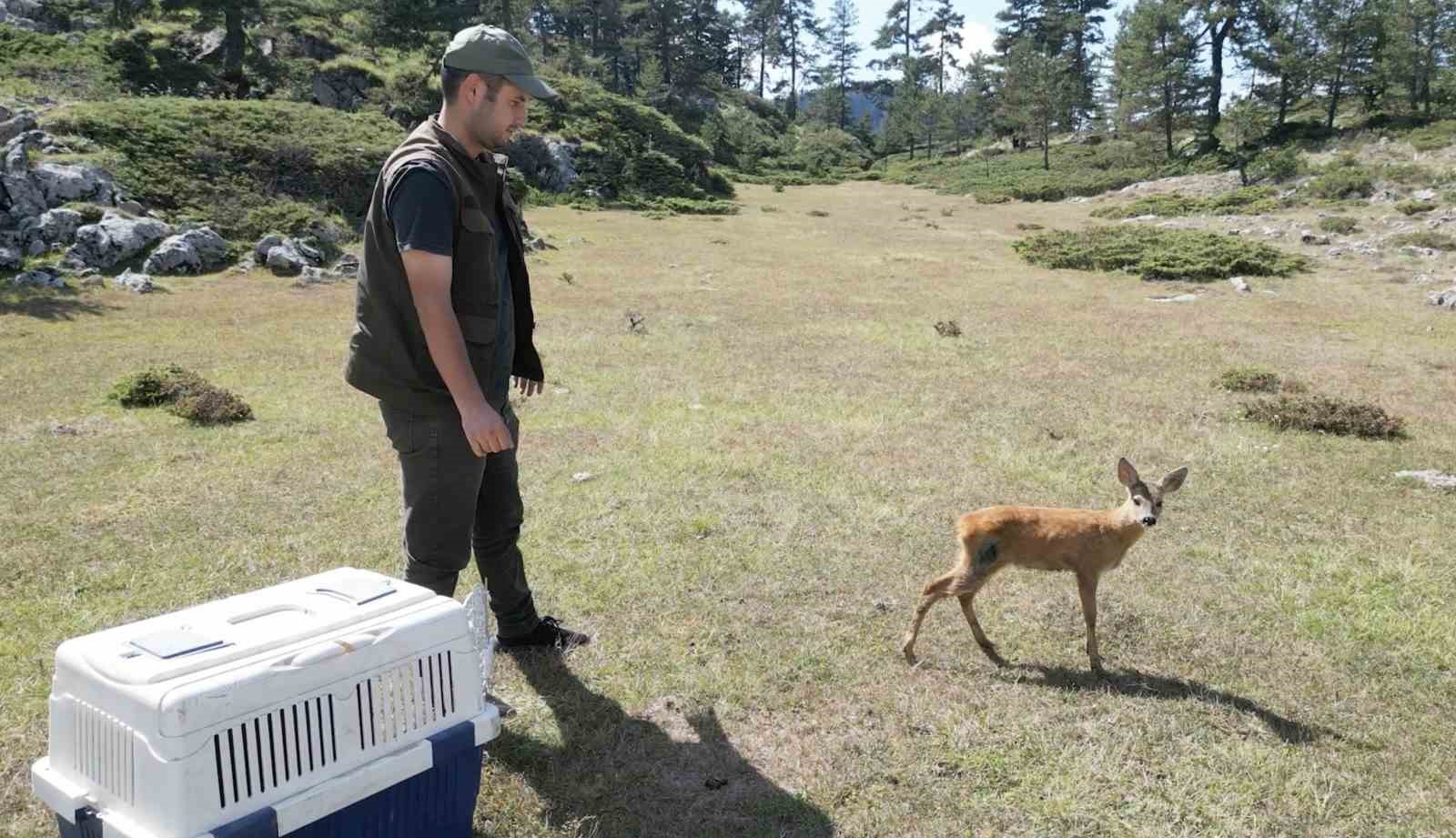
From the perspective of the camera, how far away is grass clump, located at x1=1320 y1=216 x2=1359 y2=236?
24359mm

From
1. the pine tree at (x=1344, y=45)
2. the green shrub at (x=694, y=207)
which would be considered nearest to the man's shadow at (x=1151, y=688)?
the green shrub at (x=694, y=207)

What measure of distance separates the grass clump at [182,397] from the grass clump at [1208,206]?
31891mm

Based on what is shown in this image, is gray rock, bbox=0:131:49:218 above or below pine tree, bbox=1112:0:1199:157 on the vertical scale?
below

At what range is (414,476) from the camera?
11.3ft

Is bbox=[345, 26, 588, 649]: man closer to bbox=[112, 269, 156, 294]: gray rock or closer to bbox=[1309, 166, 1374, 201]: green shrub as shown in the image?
bbox=[112, 269, 156, 294]: gray rock

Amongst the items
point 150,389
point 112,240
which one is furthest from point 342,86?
point 150,389

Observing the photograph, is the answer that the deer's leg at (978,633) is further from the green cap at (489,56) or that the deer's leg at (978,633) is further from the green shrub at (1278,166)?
the green shrub at (1278,166)

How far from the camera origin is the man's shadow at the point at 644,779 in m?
3.35

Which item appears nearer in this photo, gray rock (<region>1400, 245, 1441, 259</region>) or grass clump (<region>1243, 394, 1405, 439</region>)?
grass clump (<region>1243, 394, 1405, 439</region>)

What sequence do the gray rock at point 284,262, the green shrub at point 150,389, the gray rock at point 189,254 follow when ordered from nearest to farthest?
the green shrub at point 150,389, the gray rock at point 189,254, the gray rock at point 284,262

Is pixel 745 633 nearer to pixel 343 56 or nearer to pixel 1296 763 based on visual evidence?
pixel 1296 763

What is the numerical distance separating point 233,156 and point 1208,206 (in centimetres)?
3236

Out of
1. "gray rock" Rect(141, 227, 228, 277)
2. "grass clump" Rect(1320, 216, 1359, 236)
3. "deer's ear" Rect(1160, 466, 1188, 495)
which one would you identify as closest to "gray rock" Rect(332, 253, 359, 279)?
"gray rock" Rect(141, 227, 228, 277)

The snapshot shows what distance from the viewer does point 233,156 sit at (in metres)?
23.7
